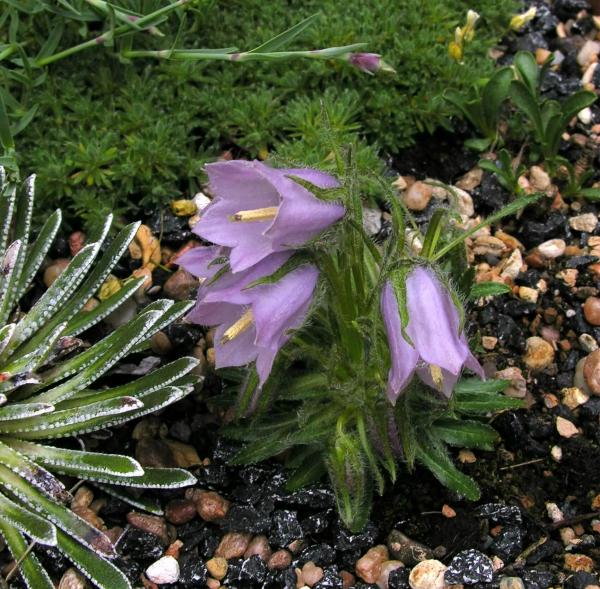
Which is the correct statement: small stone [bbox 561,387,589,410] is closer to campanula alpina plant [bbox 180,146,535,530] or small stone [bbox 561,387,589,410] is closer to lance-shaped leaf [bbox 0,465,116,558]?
campanula alpina plant [bbox 180,146,535,530]

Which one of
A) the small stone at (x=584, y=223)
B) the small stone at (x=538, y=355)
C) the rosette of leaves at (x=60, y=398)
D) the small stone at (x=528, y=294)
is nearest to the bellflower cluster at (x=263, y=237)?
the rosette of leaves at (x=60, y=398)

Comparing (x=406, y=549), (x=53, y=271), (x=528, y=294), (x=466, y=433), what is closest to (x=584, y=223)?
(x=528, y=294)

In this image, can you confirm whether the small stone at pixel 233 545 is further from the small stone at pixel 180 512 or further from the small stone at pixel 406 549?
the small stone at pixel 406 549

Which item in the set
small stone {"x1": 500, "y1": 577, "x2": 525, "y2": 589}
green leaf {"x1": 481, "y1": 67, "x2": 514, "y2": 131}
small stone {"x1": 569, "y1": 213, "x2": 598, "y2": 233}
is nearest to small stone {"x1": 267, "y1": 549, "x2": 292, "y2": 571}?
small stone {"x1": 500, "y1": 577, "x2": 525, "y2": 589}

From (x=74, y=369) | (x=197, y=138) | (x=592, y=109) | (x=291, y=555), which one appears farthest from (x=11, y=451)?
(x=592, y=109)

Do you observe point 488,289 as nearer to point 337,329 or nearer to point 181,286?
point 337,329
